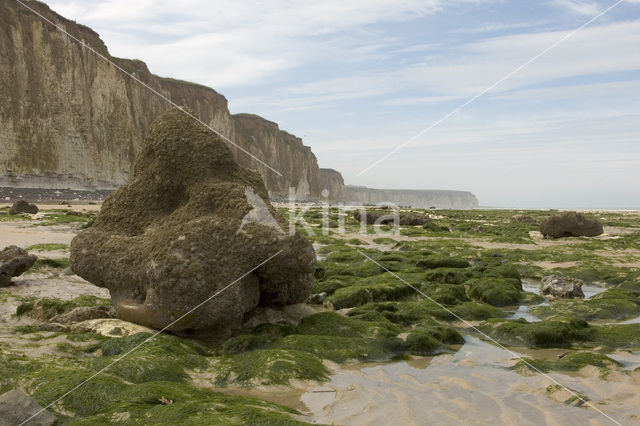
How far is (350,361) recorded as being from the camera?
745 centimetres

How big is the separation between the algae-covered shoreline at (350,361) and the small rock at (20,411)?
239mm

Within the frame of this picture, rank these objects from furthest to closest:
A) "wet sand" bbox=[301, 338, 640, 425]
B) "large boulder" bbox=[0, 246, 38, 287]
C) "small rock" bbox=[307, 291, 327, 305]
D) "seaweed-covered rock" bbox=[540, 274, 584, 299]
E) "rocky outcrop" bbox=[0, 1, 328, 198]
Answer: "rocky outcrop" bbox=[0, 1, 328, 198], "seaweed-covered rock" bbox=[540, 274, 584, 299], "small rock" bbox=[307, 291, 327, 305], "large boulder" bbox=[0, 246, 38, 287], "wet sand" bbox=[301, 338, 640, 425]

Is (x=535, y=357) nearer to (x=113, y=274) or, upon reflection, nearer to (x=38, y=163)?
(x=113, y=274)

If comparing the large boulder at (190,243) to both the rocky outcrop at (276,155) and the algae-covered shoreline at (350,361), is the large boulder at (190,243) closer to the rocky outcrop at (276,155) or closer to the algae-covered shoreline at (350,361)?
the algae-covered shoreline at (350,361)

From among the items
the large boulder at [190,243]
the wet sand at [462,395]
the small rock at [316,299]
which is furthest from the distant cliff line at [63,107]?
the wet sand at [462,395]

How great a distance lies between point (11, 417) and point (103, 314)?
4.44 m

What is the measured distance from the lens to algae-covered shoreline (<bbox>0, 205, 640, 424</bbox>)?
5.45 m

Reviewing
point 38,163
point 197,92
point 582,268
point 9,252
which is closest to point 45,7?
point 38,163

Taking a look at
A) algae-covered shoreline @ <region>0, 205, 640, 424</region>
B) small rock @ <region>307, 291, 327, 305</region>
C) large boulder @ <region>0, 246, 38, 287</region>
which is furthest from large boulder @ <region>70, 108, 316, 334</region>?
large boulder @ <region>0, 246, 38, 287</region>

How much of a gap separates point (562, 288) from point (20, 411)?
39.3ft

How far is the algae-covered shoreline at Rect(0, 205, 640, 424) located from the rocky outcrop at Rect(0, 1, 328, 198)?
55286mm

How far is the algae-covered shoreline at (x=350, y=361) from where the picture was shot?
5.45m

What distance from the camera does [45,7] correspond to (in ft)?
Result: 211

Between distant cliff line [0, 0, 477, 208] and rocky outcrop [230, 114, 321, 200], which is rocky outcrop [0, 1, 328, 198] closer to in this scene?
distant cliff line [0, 0, 477, 208]
